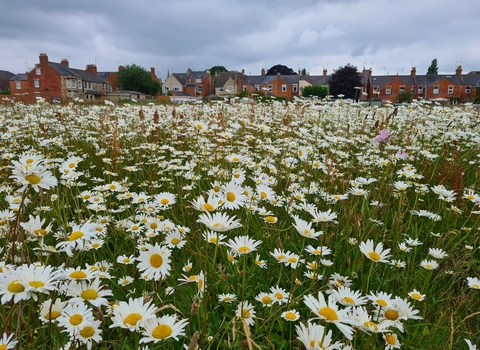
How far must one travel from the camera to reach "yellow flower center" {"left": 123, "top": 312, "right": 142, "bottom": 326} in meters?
0.90

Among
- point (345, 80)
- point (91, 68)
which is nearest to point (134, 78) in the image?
point (91, 68)

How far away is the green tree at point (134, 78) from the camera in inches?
2064

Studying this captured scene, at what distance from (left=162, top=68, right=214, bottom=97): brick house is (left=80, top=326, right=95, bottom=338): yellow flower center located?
61.1 meters

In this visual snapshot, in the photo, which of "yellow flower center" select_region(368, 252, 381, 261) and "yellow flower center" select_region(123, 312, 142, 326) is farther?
"yellow flower center" select_region(368, 252, 381, 261)

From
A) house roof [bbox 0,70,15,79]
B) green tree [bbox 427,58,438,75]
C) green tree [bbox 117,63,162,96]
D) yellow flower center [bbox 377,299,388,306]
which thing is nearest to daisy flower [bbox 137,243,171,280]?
yellow flower center [bbox 377,299,388,306]

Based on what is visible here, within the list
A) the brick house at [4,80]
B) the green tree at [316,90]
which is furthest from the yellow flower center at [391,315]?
the brick house at [4,80]

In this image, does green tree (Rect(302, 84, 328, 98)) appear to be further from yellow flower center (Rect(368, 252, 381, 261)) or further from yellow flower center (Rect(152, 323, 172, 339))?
yellow flower center (Rect(152, 323, 172, 339))

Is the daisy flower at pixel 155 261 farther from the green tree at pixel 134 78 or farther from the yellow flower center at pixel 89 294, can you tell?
the green tree at pixel 134 78

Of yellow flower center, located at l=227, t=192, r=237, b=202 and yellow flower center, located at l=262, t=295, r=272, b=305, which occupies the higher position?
yellow flower center, located at l=227, t=192, r=237, b=202

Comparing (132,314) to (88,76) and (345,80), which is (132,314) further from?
(88,76)

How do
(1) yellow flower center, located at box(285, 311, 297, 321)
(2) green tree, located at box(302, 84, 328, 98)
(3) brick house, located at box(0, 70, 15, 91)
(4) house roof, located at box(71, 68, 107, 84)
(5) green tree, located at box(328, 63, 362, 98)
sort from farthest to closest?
(3) brick house, located at box(0, 70, 15, 91), (4) house roof, located at box(71, 68, 107, 84), (2) green tree, located at box(302, 84, 328, 98), (5) green tree, located at box(328, 63, 362, 98), (1) yellow flower center, located at box(285, 311, 297, 321)

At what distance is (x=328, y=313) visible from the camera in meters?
0.95

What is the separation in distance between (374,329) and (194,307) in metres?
0.56

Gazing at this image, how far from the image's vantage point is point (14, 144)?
3.85m
